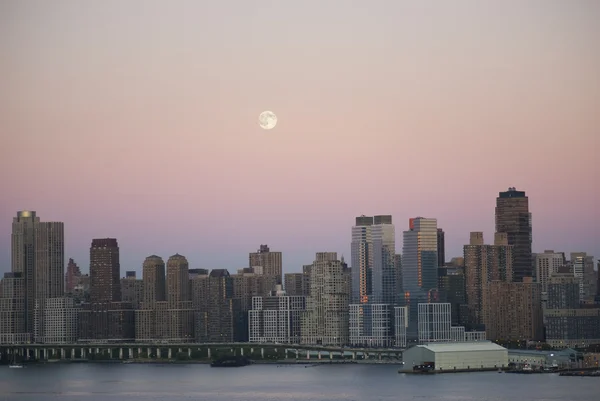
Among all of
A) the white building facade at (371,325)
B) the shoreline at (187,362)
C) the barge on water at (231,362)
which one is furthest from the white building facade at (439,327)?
the barge on water at (231,362)

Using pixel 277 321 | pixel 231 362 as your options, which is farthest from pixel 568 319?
pixel 277 321

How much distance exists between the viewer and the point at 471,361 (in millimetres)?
122438

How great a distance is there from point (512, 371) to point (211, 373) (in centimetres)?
3019

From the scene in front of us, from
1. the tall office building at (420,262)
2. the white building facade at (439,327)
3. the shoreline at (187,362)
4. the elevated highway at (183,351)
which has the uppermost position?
the tall office building at (420,262)

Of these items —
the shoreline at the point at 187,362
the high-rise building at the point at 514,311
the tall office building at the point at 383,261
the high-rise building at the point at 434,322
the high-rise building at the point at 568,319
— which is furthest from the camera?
the tall office building at the point at 383,261

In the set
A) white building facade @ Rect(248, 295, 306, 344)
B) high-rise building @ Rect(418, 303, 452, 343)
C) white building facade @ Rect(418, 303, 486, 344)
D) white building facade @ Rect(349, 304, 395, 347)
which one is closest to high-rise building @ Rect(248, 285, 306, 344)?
white building facade @ Rect(248, 295, 306, 344)

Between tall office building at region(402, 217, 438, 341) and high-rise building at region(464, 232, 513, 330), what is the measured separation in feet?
19.0

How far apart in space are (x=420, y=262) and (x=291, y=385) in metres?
72.4

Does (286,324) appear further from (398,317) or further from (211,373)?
(211,373)

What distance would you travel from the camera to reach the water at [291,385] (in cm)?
9838

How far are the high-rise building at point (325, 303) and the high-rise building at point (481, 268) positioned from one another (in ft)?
51.7

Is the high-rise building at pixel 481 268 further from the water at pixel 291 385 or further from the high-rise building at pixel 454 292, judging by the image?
the water at pixel 291 385

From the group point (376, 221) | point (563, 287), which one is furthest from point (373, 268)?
point (563, 287)

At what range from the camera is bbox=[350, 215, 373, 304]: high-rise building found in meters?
194
